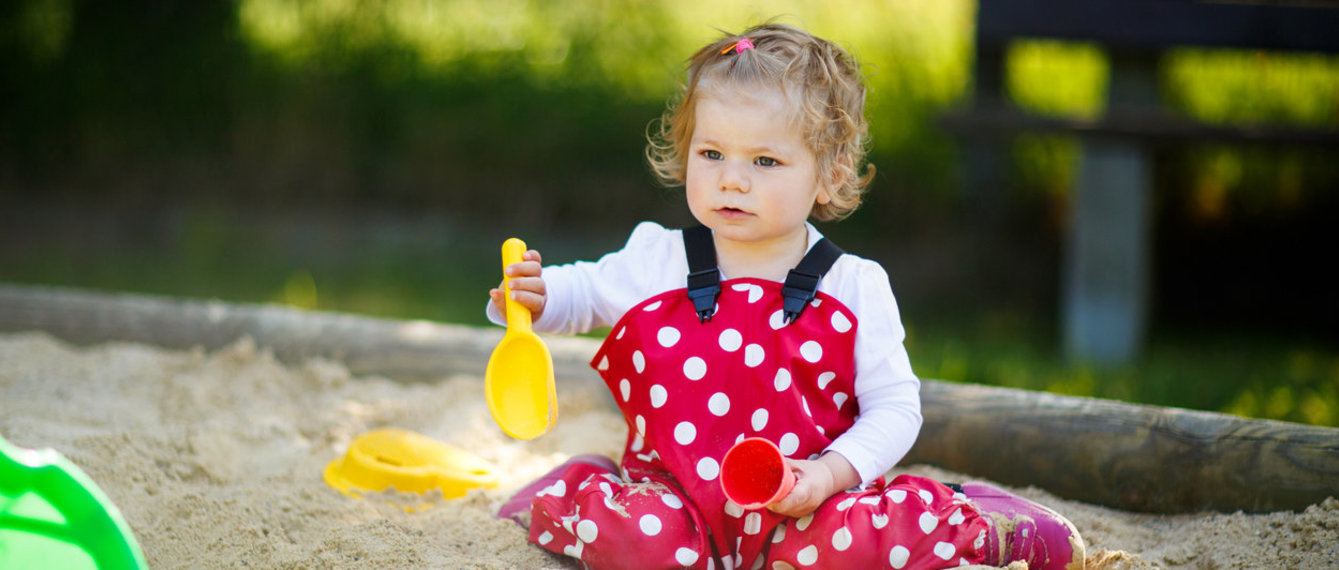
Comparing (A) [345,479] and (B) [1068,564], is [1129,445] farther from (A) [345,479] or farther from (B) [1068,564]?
(A) [345,479]

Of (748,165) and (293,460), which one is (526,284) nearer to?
(748,165)

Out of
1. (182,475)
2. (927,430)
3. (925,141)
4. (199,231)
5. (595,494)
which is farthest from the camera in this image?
(199,231)

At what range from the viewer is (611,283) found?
1.43 m

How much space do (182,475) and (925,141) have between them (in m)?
3.08

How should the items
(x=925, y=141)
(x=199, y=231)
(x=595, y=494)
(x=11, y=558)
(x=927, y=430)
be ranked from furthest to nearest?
(x=199, y=231) < (x=925, y=141) < (x=927, y=430) < (x=595, y=494) < (x=11, y=558)

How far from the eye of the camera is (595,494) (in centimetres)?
131

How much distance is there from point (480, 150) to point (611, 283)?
3059 millimetres

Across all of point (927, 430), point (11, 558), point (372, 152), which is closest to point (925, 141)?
point (372, 152)

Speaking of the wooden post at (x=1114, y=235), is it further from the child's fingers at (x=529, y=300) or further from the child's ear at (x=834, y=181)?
the child's fingers at (x=529, y=300)

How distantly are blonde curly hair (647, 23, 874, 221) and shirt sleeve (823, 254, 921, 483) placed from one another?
0.13 m

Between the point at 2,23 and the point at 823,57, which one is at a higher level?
the point at 2,23

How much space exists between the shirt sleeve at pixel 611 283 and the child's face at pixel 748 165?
0.11 metres

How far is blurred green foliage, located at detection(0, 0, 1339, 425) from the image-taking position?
378cm

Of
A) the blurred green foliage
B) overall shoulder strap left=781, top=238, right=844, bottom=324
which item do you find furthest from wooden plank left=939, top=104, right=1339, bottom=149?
overall shoulder strap left=781, top=238, right=844, bottom=324
